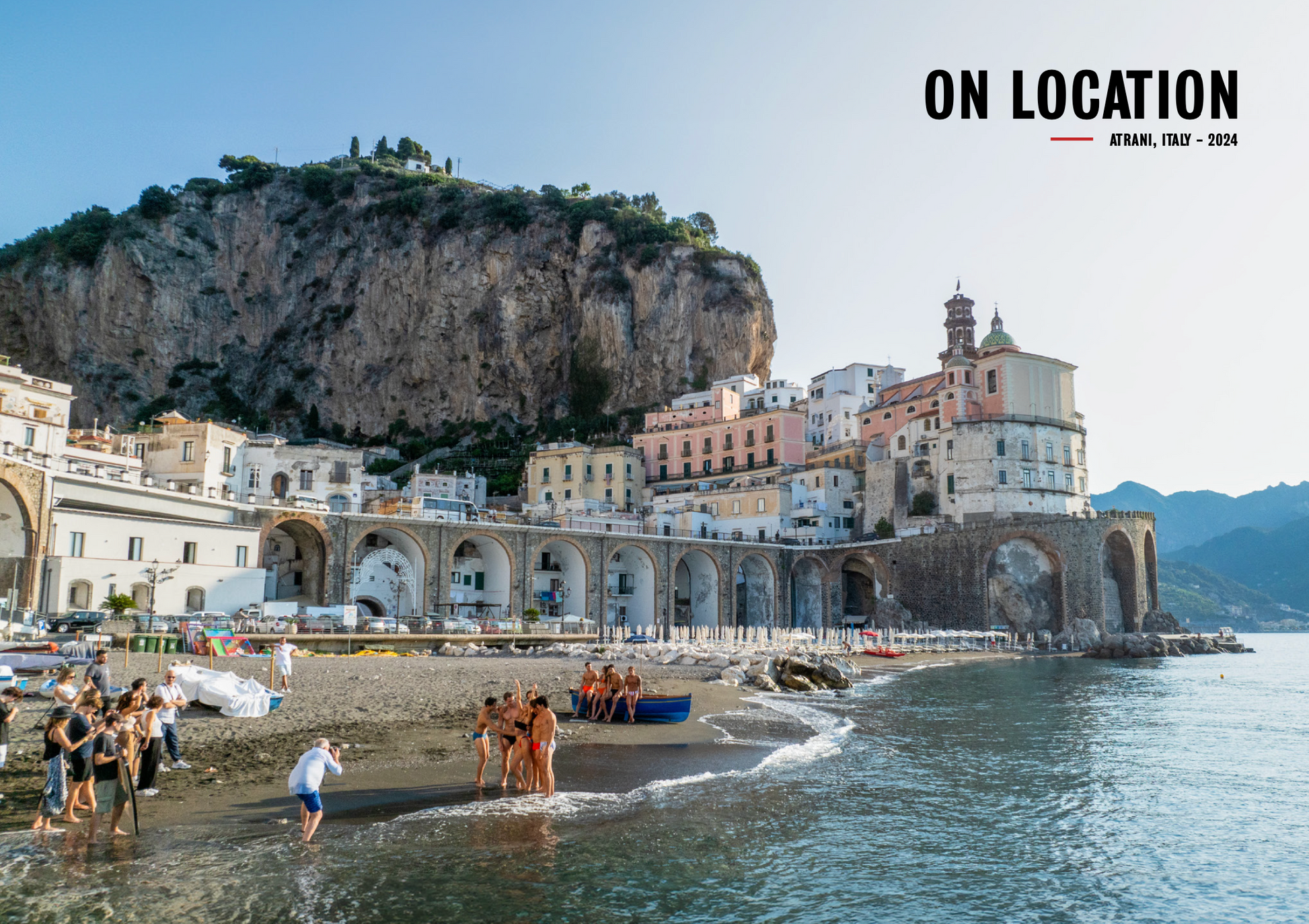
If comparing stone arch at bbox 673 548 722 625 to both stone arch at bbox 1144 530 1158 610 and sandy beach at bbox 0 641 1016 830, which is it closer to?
stone arch at bbox 1144 530 1158 610

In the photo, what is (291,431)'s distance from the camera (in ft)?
288

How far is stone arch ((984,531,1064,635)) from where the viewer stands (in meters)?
55.5

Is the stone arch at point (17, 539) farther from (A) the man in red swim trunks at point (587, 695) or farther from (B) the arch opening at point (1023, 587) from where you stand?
(B) the arch opening at point (1023, 587)

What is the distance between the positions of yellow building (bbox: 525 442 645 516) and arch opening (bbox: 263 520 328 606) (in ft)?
89.0

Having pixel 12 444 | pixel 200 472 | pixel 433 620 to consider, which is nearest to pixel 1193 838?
pixel 433 620

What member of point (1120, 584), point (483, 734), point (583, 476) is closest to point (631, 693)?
point (483, 734)

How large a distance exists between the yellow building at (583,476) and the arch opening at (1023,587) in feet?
90.0

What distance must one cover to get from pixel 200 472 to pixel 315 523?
6.87 metres

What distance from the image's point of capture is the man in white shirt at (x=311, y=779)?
33.0 feet

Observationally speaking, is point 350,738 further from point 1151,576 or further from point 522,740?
point 1151,576

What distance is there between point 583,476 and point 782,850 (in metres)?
59.9

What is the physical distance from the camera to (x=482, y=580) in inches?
1969

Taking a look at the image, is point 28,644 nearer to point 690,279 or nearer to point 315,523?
point 315,523

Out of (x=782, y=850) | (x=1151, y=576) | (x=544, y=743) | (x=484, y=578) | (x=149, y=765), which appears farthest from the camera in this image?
(x=1151, y=576)
